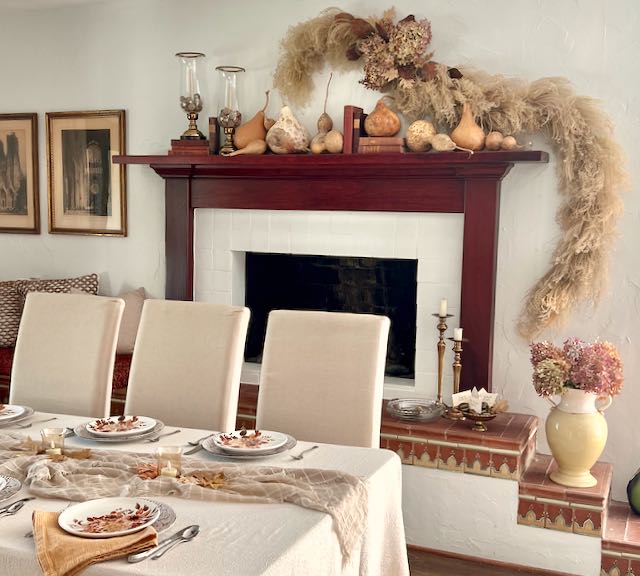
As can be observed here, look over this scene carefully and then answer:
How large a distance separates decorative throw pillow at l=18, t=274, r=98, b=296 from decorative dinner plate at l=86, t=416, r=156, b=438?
2166 millimetres

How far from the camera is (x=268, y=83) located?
4.20 meters

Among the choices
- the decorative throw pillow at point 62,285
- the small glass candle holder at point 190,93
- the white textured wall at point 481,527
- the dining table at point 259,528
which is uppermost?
the small glass candle holder at point 190,93

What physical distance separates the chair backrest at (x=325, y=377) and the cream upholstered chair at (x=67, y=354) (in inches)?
23.2

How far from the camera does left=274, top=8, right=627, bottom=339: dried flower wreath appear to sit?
351 centimetres

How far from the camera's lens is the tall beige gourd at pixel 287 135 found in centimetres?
396

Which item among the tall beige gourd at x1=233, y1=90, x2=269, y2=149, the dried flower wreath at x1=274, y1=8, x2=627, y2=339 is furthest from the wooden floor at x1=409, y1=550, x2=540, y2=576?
the tall beige gourd at x1=233, y1=90, x2=269, y2=149

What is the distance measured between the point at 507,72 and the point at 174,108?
1.75 meters

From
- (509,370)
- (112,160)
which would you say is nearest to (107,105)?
(112,160)

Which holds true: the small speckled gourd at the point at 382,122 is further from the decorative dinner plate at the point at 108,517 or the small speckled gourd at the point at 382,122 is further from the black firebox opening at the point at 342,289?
the decorative dinner plate at the point at 108,517

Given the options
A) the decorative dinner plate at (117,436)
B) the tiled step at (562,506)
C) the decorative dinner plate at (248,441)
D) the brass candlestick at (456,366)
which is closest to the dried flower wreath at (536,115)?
the brass candlestick at (456,366)

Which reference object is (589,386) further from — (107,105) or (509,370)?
(107,105)

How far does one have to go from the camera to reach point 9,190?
490 centimetres

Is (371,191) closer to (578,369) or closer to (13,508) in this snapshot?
(578,369)

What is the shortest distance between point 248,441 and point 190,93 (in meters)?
2.37
